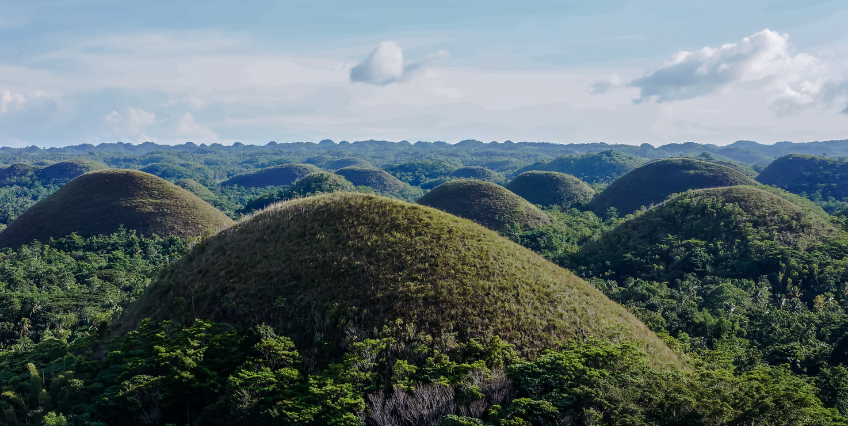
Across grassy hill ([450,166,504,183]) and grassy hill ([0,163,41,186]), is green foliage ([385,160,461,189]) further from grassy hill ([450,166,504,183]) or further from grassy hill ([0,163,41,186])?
grassy hill ([0,163,41,186])

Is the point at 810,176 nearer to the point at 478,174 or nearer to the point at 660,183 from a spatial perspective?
the point at 660,183

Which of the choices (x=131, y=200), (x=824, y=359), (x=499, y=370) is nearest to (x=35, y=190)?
(x=131, y=200)

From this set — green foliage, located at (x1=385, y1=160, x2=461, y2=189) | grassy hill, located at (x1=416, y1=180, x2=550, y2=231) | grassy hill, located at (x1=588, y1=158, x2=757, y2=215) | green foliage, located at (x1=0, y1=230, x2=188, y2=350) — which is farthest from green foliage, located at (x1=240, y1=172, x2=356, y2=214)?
green foliage, located at (x1=385, y1=160, x2=461, y2=189)

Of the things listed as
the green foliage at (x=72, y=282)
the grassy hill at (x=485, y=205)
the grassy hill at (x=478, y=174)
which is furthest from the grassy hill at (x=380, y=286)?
the grassy hill at (x=478, y=174)

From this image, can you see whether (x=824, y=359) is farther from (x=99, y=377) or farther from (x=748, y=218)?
(x=99, y=377)

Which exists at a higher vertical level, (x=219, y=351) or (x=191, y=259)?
(x=191, y=259)

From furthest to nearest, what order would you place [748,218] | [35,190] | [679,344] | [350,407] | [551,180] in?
[35,190] < [551,180] < [748,218] < [679,344] < [350,407]

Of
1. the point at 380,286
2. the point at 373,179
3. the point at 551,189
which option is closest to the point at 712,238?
the point at 380,286
